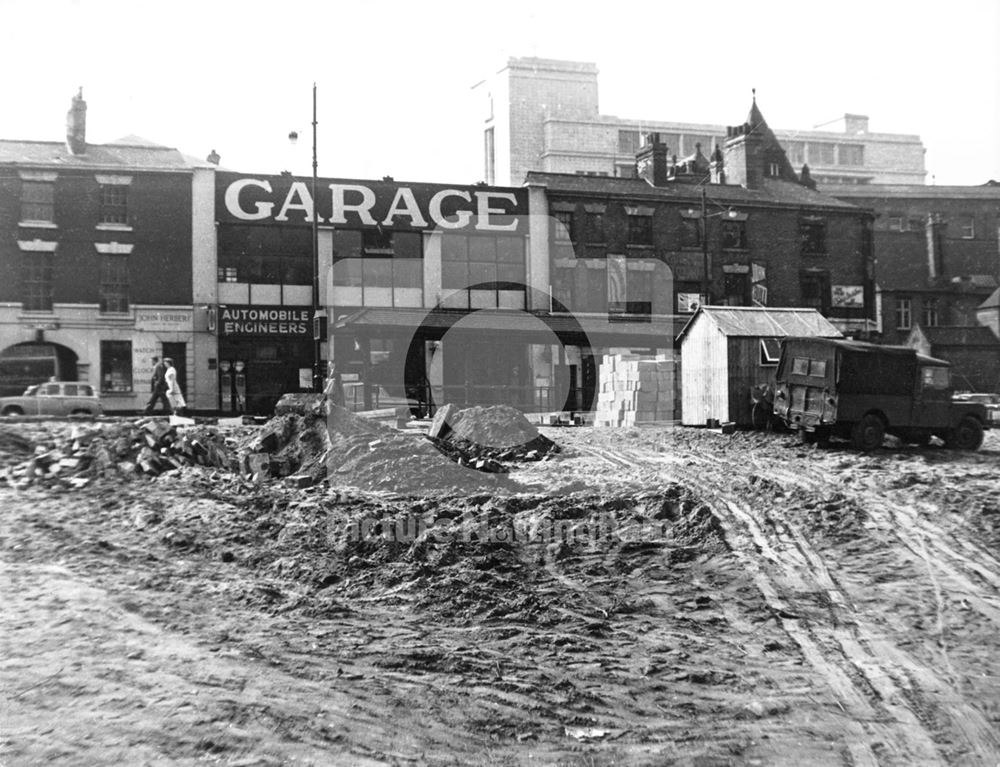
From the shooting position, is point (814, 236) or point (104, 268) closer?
point (104, 268)

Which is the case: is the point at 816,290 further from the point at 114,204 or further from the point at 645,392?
the point at 114,204

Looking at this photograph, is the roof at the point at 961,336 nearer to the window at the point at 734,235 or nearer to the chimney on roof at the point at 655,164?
the window at the point at 734,235

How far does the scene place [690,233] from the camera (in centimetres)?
3700

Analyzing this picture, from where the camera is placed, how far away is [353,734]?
18.9 feet

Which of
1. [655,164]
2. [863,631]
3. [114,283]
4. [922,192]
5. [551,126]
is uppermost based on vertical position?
[551,126]

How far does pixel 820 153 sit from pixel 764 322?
5999 cm

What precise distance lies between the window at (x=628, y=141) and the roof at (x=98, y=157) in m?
38.3

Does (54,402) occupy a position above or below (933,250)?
below

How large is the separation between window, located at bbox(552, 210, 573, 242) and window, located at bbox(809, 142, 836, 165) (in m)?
47.6

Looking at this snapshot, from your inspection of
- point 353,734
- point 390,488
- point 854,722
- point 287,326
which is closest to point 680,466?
point 390,488

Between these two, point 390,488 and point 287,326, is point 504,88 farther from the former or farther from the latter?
point 390,488

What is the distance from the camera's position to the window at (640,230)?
36062 millimetres

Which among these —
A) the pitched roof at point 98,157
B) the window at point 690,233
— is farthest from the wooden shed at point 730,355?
the pitched roof at point 98,157

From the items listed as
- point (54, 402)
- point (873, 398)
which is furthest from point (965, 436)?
point (54, 402)
